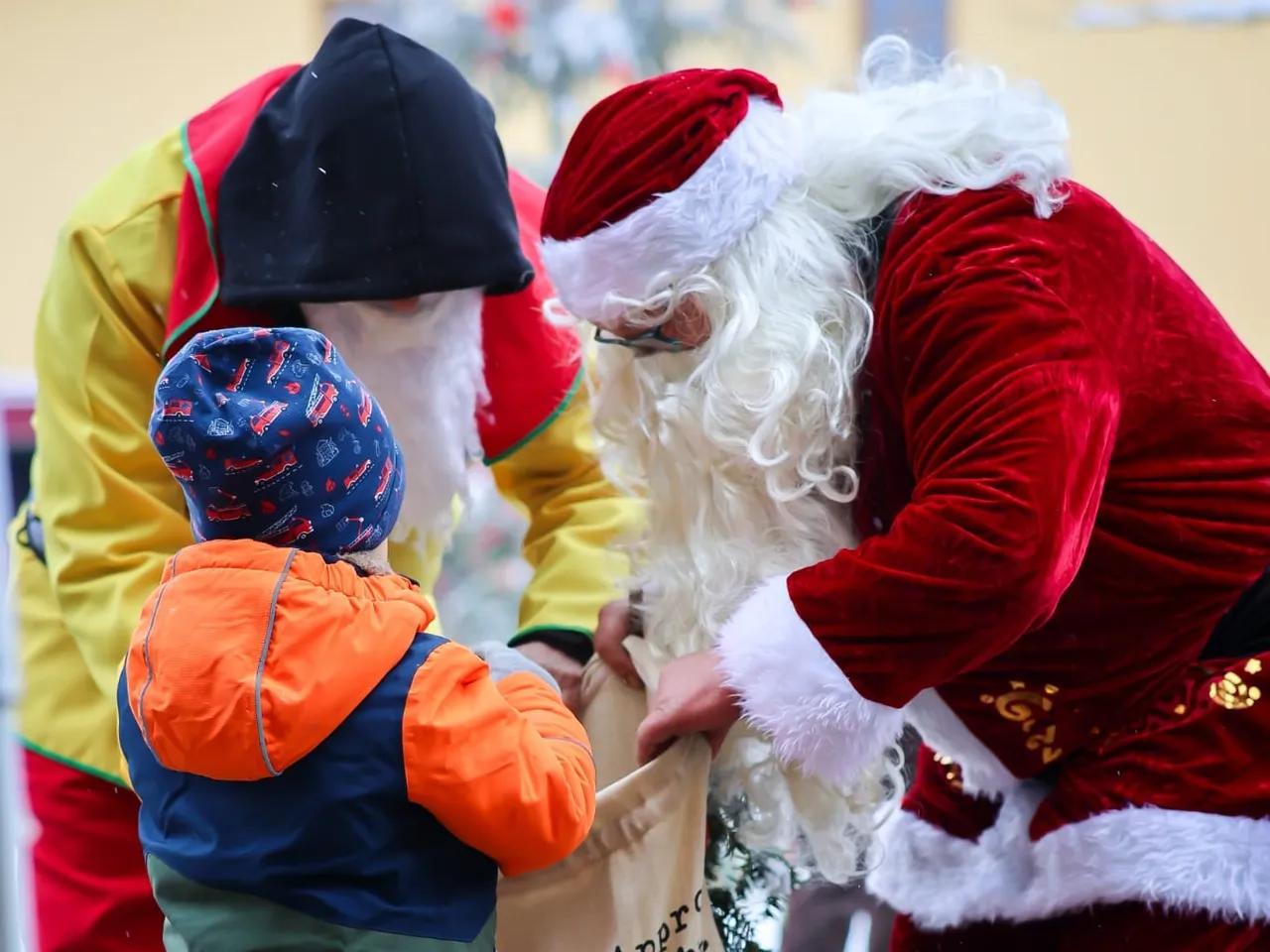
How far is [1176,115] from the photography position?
582cm

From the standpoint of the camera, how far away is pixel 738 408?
5.85ft

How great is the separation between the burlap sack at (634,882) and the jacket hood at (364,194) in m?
0.72

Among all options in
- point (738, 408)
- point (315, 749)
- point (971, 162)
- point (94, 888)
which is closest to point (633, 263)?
point (738, 408)

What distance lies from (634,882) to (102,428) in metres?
0.94

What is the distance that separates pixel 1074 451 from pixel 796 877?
798mm

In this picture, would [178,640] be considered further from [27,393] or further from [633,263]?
[27,393]

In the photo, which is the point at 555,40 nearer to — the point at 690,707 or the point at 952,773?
the point at 952,773

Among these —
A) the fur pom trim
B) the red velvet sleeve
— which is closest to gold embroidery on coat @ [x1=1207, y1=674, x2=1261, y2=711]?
the fur pom trim

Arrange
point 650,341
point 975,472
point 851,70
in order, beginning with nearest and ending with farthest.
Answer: point 975,472
point 650,341
point 851,70

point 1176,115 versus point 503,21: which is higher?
point 503,21

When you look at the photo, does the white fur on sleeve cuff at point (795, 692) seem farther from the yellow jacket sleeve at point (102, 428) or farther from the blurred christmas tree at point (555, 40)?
the blurred christmas tree at point (555, 40)

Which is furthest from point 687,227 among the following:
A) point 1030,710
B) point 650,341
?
point 1030,710

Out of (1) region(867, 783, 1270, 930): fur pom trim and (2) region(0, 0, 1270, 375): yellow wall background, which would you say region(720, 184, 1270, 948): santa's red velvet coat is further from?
(2) region(0, 0, 1270, 375): yellow wall background

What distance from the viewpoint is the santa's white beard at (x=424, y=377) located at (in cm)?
208
